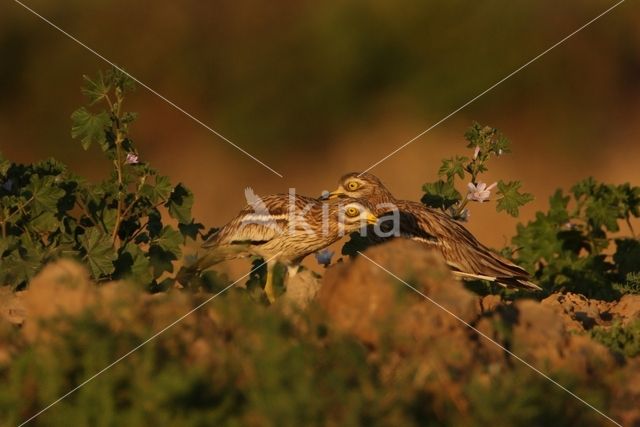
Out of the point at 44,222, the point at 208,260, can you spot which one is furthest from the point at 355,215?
the point at 44,222

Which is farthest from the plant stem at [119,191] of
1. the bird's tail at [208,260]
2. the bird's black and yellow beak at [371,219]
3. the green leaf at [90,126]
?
the bird's black and yellow beak at [371,219]

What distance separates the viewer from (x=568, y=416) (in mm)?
4145

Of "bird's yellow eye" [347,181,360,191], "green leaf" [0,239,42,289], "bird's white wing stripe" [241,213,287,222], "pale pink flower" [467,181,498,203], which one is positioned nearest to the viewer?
"green leaf" [0,239,42,289]

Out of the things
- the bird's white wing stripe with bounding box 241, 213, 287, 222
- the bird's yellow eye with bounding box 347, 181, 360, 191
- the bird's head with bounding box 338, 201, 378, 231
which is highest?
the bird's yellow eye with bounding box 347, 181, 360, 191

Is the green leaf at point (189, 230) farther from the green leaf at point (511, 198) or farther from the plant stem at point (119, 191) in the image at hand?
the green leaf at point (511, 198)

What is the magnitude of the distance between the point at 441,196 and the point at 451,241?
0.62 meters

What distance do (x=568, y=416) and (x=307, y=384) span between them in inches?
33.7

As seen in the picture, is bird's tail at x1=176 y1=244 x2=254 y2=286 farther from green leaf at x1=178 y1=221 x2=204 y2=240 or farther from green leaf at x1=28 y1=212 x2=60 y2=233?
green leaf at x1=28 y1=212 x2=60 y2=233

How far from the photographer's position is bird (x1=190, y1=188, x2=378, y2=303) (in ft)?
21.6

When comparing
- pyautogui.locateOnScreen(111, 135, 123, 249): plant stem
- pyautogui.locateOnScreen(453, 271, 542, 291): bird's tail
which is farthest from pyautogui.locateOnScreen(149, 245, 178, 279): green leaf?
pyautogui.locateOnScreen(453, 271, 542, 291): bird's tail

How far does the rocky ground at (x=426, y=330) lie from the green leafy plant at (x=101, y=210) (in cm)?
152

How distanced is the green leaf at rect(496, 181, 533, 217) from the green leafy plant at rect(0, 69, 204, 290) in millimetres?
1835

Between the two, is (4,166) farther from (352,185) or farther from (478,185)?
(478,185)

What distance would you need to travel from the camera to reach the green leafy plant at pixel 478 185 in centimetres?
743
